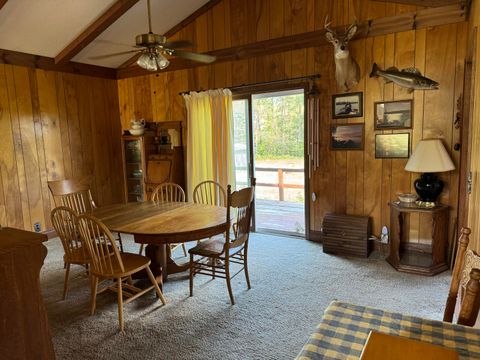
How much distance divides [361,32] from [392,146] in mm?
1346

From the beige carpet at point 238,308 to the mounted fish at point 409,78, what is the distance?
190 cm

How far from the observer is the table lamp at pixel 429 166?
321 cm

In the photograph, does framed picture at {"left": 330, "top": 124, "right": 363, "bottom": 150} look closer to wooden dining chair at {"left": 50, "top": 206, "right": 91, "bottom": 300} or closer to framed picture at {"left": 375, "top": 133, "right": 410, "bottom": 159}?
framed picture at {"left": 375, "top": 133, "right": 410, "bottom": 159}

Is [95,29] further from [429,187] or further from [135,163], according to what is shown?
[429,187]

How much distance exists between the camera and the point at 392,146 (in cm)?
370

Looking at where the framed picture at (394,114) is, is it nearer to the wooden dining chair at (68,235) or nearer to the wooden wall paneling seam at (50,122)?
the wooden dining chair at (68,235)

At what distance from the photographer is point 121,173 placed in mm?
5953

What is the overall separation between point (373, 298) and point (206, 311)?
144 cm

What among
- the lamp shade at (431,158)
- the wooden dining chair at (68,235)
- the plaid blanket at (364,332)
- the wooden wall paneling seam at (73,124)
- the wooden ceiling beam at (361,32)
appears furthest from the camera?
the wooden wall paneling seam at (73,124)

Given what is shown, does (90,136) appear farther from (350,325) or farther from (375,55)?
(350,325)

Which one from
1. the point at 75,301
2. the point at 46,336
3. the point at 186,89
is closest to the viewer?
the point at 46,336

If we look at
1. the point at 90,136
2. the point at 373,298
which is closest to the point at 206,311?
the point at 373,298

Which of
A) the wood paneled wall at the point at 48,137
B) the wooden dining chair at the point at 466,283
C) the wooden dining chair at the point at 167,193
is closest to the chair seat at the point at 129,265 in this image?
the wooden dining chair at the point at 167,193

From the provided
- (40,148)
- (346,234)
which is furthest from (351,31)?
(40,148)
